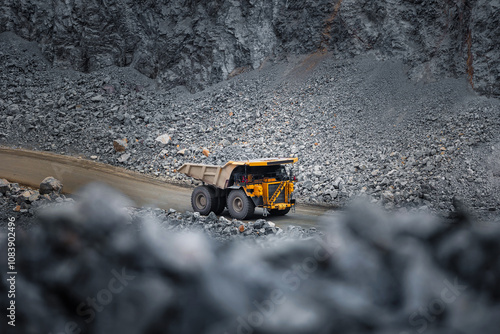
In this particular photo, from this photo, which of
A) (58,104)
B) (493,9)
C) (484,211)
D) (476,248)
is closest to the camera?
(476,248)

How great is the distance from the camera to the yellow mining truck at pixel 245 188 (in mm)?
9844

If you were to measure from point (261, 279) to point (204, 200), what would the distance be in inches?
314

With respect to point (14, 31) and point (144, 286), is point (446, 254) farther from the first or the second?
point (14, 31)

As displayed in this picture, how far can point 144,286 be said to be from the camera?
8.61 ft

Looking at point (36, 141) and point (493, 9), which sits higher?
point (493, 9)

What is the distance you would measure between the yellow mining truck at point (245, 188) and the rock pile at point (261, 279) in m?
6.73

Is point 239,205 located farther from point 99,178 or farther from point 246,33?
point 246,33

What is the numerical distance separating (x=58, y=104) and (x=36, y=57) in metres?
6.57

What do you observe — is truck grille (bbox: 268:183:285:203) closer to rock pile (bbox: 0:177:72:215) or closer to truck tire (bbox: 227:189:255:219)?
truck tire (bbox: 227:189:255:219)

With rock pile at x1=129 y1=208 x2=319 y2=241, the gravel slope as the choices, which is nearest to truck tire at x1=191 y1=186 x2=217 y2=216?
rock pile at x1=129 y1=208 x2=319 y2=241

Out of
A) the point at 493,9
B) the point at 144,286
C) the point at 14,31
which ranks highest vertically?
the point at 493,9

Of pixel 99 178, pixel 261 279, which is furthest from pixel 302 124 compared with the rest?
pixel 261 279

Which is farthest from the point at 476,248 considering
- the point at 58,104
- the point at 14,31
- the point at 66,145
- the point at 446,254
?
the point at 14,31

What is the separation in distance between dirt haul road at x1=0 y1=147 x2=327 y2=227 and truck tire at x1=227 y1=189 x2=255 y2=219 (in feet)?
2.08
